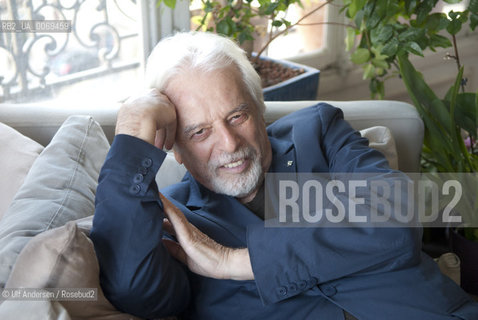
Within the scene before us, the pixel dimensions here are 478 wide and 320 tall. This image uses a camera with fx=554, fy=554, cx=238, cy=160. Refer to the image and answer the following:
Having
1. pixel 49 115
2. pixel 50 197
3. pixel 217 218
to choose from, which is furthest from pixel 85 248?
pixel 49 115

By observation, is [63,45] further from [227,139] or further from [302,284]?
[302,284]

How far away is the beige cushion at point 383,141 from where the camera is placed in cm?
166

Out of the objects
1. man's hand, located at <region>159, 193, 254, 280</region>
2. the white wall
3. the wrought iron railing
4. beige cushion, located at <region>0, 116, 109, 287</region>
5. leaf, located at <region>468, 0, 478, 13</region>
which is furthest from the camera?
the white wall

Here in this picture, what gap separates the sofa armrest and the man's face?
34 centimetres

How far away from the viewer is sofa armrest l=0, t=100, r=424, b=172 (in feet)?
5.65

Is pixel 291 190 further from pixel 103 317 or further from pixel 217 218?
pixel 103 317

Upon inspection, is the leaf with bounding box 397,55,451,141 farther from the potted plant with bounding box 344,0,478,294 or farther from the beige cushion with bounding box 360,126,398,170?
the beige cushion with bounding box 360,126,398,170

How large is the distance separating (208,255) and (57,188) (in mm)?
400

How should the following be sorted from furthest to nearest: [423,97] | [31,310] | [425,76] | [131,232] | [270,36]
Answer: [425,76] → [270,36] → [423,97] → [131,232] → [31,310]

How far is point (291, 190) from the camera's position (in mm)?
1530

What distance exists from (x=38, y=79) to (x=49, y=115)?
1.94ft

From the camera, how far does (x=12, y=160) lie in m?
1.45

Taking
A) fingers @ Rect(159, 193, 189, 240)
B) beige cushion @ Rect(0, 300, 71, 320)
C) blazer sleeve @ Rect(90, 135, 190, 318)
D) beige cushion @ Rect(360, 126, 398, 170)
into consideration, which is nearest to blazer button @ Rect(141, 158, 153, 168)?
blazer sleeve @ Rect(90, 135, 190, 318)

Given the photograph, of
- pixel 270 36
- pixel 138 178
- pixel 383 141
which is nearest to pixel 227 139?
pixel 138 178
